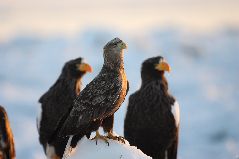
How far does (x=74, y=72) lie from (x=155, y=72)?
5.28 ft

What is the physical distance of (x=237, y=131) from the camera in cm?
8100

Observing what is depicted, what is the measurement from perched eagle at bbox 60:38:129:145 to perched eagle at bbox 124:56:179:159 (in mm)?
3153

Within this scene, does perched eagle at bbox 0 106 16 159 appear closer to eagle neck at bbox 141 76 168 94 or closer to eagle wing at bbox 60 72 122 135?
eagle wing at bbox 60 72 122 135

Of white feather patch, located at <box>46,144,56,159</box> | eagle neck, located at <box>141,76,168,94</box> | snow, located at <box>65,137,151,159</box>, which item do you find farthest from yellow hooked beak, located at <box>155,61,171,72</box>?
snow, located at <box>65,137,151,159</box>

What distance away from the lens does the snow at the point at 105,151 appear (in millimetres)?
13359

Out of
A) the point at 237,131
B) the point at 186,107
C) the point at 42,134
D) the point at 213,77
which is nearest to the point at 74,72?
the point at 42,134

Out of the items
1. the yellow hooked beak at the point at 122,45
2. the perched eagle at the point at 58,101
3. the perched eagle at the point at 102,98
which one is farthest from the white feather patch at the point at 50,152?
the yellow hooked beak at the point at 122,45

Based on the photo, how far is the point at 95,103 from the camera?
14.1 metres

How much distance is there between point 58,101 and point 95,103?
14.5 feet

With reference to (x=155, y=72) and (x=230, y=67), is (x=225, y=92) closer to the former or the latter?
(x=230, y=67)

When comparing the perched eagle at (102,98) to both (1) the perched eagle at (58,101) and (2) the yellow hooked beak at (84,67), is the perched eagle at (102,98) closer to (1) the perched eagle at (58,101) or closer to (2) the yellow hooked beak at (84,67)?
(1) the perched eagle at (58,101)

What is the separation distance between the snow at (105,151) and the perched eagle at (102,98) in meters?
0.16

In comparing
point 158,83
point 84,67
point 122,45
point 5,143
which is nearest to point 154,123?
point 158,83

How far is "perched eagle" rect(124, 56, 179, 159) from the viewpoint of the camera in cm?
1744
